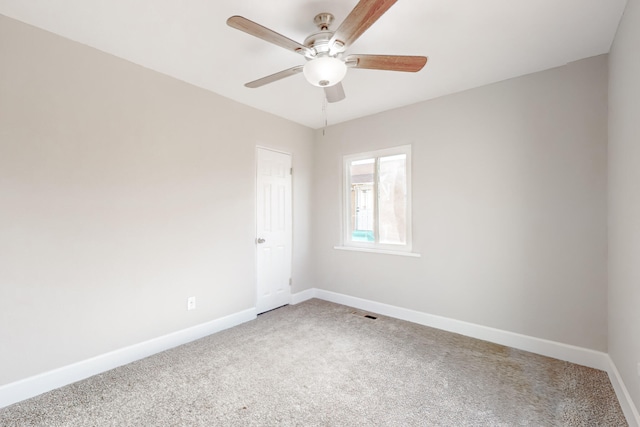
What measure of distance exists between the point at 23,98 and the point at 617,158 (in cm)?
409

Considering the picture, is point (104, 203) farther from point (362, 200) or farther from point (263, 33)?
point (362, 200)

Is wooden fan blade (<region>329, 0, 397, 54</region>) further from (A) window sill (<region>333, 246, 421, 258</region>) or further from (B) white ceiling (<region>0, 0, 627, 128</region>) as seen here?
(A) window sill (<region>333, 246, 421, 258</region>)

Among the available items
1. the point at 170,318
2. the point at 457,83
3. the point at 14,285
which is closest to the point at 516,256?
the point at 457,83

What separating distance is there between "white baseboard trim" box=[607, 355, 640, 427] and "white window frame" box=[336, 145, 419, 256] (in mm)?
1743

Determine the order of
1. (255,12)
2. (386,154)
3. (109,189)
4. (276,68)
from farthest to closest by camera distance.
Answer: (386,154) → (276,68) → (109,189) → (255,12)

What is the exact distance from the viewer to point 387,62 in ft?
6.01

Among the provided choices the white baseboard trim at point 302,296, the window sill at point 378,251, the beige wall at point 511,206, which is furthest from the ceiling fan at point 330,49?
the white baseboard trim at point 302,296

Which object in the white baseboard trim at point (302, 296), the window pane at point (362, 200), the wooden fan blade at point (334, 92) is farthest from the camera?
the white baseboard trim at point (302, 296)

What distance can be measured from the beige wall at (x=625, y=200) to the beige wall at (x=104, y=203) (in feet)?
10.4

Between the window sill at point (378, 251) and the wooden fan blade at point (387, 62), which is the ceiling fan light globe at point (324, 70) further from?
the window sill at point (378, 251)

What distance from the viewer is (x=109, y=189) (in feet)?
7.55

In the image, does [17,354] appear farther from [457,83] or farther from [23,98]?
[457,83]

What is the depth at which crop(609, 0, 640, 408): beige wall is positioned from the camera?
161 cm

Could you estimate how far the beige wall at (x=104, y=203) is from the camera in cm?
191
